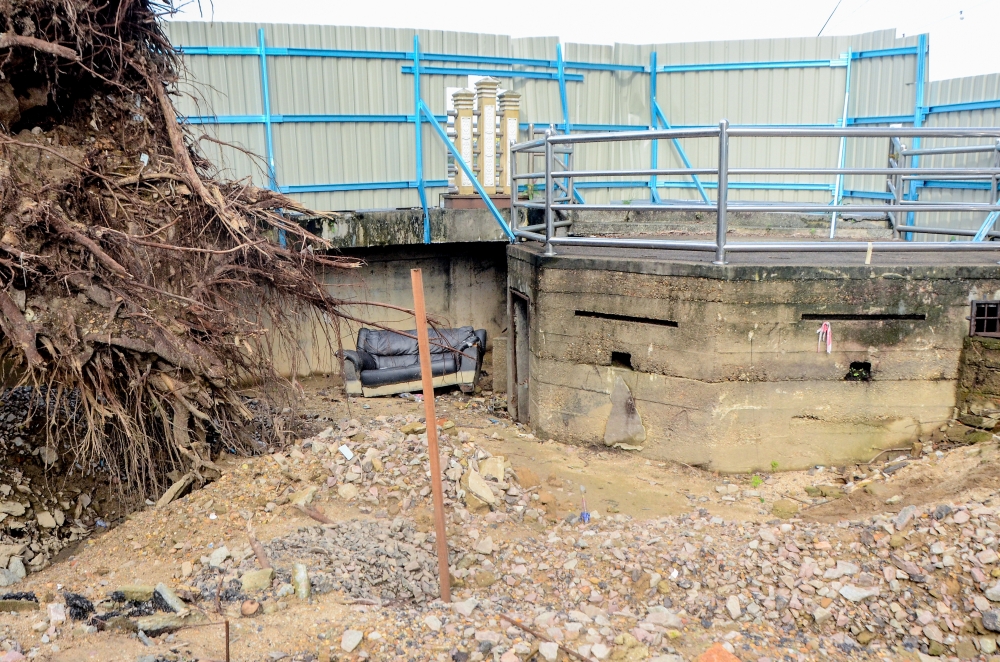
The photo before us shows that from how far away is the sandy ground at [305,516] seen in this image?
164 inches

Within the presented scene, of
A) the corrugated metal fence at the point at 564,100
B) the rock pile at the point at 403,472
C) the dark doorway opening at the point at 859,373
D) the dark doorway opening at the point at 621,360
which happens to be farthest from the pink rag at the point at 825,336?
the corrugated metal fence at the point at 564,100

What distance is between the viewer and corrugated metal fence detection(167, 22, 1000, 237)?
960cm

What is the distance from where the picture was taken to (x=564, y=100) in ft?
37.2

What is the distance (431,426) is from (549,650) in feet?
4.31

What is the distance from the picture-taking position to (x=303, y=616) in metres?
4.44

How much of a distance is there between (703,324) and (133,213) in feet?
14.9

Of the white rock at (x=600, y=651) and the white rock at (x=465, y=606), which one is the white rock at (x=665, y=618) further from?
the white rock at (x=465, y=606)

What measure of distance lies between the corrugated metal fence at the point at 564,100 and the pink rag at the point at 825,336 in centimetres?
322

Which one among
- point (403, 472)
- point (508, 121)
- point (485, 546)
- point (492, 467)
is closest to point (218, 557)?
point (403, 472)

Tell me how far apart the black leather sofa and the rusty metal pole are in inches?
201

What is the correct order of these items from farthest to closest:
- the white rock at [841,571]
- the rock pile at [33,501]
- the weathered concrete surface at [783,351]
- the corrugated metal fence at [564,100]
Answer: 1. the corrugated metal fence at [564,100]
2. the weathered concrete surface at [783,351]
3. the rock pile at [33,501]
4. the white rock at [841,571]

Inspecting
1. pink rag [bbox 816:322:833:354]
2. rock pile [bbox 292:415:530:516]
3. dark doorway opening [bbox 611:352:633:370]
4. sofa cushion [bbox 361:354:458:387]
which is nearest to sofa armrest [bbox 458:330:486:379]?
sofa cushion [bbox 361:354:458:387]

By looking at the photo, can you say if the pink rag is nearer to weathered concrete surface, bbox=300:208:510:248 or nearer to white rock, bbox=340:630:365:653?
white rock, bbox=340:630:365:653

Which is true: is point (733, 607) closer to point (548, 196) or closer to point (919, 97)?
point (548, 196)
